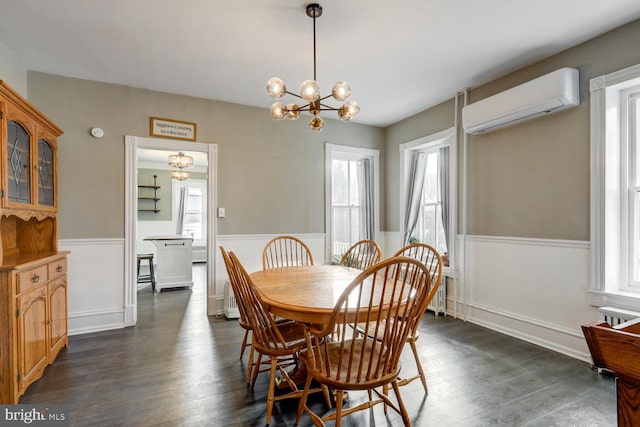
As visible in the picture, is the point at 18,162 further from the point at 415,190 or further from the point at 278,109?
the point at 415,190

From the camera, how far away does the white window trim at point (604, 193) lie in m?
2.46

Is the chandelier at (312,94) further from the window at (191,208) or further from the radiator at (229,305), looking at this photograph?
the window at (191,208)

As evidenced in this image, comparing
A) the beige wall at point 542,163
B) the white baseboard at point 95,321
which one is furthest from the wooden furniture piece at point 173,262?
the beige wall at point 542,163

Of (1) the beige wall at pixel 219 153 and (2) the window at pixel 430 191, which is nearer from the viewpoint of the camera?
(1) the beige wall at pixel 219 153

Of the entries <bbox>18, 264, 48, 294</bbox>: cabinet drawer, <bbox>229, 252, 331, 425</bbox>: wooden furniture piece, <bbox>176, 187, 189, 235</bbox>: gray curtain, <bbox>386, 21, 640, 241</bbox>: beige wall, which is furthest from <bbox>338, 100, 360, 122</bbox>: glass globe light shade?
<bbox>176, 187, 189, 235</bbox>: gray curtain

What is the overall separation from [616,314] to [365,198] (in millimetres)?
3216

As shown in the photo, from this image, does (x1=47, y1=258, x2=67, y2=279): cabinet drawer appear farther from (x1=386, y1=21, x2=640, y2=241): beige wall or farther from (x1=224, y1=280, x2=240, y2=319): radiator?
(x1=386, y1=21, x2=640, y2=241): beige wall

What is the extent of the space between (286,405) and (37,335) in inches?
73.5

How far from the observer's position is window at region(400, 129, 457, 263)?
3.87m

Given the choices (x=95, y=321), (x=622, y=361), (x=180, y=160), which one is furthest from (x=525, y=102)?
(x=180, y=160)

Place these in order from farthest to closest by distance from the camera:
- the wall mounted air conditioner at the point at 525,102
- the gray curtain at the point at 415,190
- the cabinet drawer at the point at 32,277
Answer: the gray curtain at the point at 415,190, the wall mounted air conditioner at the point at 525,102, the cabinet drawer at the point at 32,277

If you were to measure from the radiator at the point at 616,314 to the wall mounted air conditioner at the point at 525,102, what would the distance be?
1.67 m

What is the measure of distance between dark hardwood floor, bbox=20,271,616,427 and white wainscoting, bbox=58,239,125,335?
0.20 m

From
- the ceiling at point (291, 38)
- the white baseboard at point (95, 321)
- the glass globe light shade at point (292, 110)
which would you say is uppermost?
the ceiling at point (291, 38)
